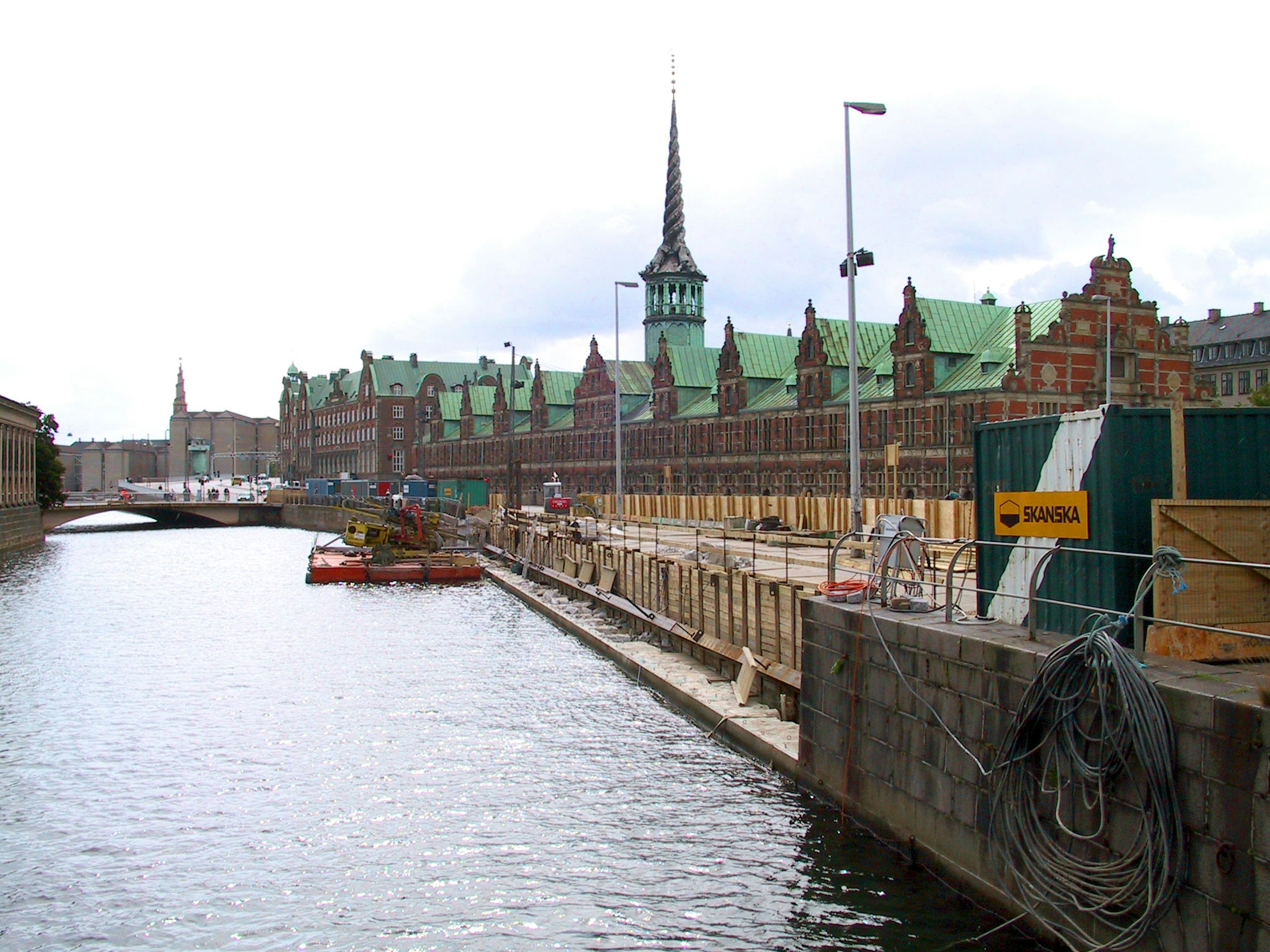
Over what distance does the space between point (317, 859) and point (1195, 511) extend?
1275 cm

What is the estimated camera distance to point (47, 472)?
375ft

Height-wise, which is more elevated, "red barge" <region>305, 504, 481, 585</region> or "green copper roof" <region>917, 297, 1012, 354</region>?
"green copper roof" <region>917, 297, 1012, 354</region>

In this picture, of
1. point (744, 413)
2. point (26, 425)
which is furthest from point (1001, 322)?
point (26, 425)

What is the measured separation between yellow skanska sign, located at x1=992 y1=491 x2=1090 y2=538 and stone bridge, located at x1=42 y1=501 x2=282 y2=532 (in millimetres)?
112425

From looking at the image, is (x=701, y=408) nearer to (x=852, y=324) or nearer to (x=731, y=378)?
(x=731, y=378)

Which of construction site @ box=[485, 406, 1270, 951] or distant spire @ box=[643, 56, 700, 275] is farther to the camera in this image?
distant spire @ box=[643, 56, 700, 275]

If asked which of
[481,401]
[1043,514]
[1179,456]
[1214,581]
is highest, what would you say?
[481,401]

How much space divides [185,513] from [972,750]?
129588mm

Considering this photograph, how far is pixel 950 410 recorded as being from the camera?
6962 cm

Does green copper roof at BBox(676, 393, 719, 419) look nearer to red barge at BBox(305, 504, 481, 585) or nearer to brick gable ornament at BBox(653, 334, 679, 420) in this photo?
brick gable ornament at BBox(653, 334, 679, 420)

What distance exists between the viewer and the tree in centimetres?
11381

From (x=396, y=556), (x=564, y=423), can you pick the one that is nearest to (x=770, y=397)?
(x=396, y=556)

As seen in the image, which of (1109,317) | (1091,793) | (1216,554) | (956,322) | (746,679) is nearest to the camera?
(1091,793)

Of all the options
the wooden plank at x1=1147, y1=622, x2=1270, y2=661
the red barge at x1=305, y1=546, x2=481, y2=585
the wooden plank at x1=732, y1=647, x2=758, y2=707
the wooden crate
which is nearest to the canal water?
the wooden plank at x1=732, y1=647, x2=758, y2=707
